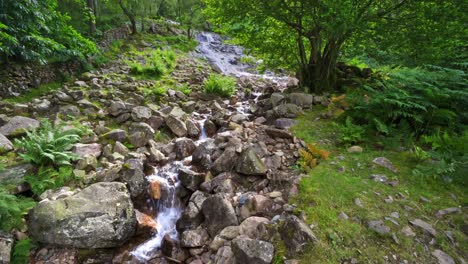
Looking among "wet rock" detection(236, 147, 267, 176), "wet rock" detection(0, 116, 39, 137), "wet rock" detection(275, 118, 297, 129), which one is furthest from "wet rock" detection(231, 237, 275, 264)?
"wet rock" detection(0, 116, 39, 137)

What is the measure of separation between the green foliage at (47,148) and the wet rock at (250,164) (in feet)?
12.0

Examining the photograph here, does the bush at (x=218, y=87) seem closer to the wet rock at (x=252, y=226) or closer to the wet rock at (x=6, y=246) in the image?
the wet rock at (x=252, y=226)

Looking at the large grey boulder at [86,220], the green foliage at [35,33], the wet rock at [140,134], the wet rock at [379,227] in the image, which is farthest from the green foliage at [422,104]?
the green foliage at [35,33]

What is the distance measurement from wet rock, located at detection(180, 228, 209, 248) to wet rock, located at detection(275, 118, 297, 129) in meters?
3.78

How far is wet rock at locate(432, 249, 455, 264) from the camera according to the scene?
9.78 ft

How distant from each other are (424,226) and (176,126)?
659cm

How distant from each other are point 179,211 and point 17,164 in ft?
11.5

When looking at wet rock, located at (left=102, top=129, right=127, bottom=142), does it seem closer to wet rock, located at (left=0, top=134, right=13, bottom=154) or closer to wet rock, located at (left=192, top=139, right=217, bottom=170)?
wet rock, located at (left=0, top=134, right=13, bottom=154)

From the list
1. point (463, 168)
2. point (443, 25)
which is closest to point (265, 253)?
point (463, 168)

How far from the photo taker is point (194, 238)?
4238 millimetres

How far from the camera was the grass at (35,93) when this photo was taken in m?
7.96

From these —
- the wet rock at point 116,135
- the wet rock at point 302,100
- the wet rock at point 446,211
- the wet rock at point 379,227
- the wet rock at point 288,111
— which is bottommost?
the wet rock at point 116,135

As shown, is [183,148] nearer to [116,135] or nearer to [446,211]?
[116,135]

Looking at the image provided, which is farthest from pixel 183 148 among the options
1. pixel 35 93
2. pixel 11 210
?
pixel 35 93
